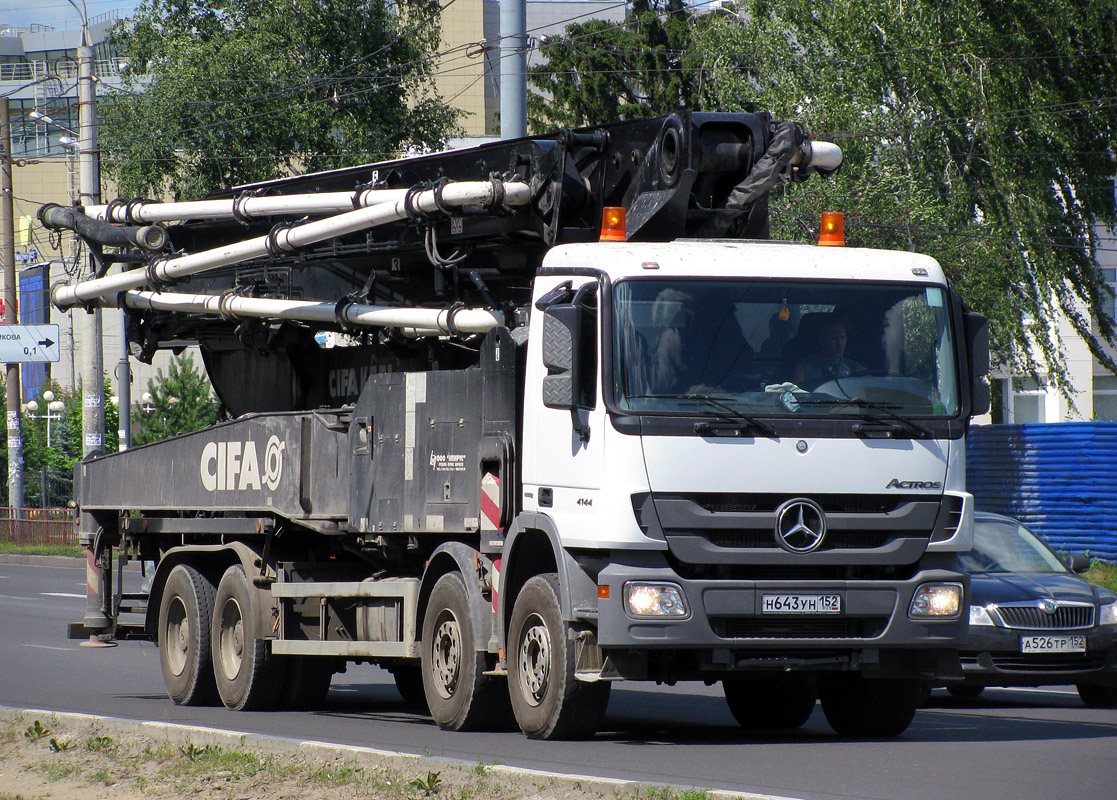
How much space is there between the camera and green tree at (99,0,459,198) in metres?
32.2

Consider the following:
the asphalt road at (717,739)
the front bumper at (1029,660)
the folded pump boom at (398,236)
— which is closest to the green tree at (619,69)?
the asphalt road at (717,739)

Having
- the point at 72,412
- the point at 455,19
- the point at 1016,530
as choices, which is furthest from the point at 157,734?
the point at 455,19

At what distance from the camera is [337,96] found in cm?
3406

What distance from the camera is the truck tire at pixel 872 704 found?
10.0m

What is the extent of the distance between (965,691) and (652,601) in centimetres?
560

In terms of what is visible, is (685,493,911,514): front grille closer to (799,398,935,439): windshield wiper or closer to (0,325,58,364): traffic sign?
(799,398,935,439): windshield wiper

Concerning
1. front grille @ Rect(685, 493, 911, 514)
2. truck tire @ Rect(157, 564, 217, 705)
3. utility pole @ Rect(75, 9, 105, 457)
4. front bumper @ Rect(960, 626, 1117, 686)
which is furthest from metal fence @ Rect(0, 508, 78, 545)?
front grille @ Rect(685, 493, 911, 514)

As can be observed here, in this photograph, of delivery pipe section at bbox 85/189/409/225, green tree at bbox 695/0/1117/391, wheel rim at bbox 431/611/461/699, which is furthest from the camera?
green tree at bbox 695/0/1117/391

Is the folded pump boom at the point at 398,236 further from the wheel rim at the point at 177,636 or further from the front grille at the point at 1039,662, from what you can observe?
the front grille at the point at 1039,662

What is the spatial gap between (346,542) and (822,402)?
4.42 m

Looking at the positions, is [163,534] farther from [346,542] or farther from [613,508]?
[613,508]

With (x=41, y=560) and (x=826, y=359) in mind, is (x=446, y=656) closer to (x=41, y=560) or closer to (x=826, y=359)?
(x=826, y=359)

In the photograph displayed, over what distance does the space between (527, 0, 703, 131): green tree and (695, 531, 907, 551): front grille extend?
36.5 meters

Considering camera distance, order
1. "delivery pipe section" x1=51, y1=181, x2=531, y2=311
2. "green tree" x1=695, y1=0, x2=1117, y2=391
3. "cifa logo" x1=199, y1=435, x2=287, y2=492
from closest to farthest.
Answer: "delivery pipe section" x1=51, y1=181, x2=531, y2=311
"cifa logo" x1=199, y1=435, x2=287, y2=492
"green tree" x1=695, y1=0, x2=1117, y2=391
